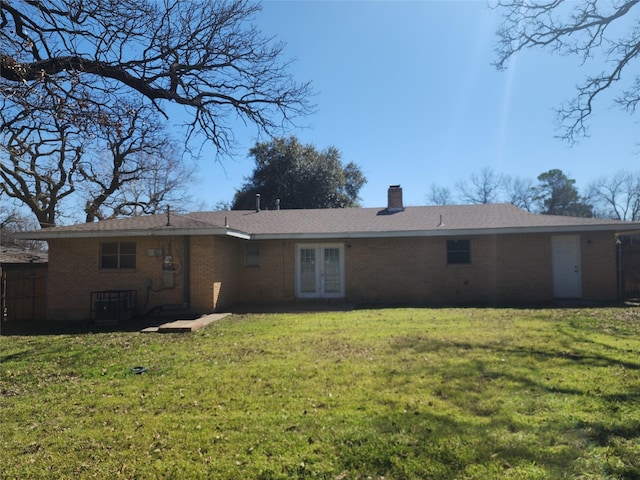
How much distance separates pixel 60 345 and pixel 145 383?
427 cm

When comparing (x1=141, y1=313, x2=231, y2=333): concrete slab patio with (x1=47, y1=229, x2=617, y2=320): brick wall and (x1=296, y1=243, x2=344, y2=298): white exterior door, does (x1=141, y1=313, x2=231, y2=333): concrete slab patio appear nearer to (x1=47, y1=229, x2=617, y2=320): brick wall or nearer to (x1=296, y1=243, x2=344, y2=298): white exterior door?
(x1=47, y1=229, x2=617, y2=320): brick wall

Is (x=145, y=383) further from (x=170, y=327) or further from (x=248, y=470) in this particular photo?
(x=170, y=327)

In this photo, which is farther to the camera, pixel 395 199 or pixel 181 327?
pixel 395 199

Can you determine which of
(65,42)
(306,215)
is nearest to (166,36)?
(65,42)

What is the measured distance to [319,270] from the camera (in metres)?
15.7

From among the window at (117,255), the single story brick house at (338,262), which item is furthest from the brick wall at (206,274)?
the window at (117,255)

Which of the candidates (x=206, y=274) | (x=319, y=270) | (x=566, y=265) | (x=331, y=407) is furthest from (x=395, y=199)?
(x=331, y=407)

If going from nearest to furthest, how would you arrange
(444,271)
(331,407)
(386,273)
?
(331,407) → (444,271) → (386,273)

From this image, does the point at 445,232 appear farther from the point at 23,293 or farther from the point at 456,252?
the point at 23,293

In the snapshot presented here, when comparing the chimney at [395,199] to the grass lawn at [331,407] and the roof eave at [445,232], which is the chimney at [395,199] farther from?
the grass lawn at [331,407]

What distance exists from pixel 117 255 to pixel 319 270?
671 centimetres

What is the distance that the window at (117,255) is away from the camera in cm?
1330

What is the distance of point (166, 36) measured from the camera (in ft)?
25.2

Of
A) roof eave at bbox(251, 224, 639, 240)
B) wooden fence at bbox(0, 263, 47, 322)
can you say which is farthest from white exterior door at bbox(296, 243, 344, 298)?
wooden fence at bbox(0, 263, 47, 322)
